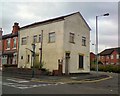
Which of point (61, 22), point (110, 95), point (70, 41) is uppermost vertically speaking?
point (61, 22)

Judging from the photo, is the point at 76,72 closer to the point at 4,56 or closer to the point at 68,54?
the point at 68,54

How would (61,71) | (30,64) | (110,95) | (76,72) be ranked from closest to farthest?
(110,95), (61,71), (76,72), (30,64)

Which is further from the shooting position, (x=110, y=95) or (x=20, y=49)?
(x=20, y=49)

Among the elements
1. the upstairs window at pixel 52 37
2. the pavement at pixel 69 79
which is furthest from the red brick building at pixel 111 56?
the pavement at pixel 69 79

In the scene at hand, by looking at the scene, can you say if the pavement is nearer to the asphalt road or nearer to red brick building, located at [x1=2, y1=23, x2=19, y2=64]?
the asphalt road

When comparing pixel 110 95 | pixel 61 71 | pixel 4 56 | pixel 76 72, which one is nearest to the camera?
pixel 110 95

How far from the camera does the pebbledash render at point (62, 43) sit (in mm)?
29750

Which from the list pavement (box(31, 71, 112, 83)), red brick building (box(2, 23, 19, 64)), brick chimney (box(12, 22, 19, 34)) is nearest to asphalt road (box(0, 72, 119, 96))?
pavement (box(31, 71, 112, 83))

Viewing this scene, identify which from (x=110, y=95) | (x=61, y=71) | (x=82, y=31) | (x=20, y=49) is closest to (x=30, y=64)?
(x=20, y=49)

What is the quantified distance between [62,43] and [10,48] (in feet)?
50.5

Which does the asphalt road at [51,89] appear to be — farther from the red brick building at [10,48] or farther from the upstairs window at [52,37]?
the red brick building at [10,48]

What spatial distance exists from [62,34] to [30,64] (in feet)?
26.0

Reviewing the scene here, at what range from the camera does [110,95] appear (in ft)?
44.3

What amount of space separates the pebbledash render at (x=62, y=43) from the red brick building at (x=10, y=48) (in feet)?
12.5
